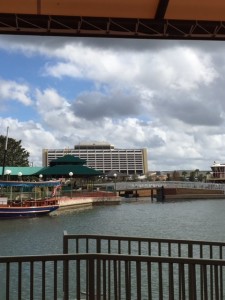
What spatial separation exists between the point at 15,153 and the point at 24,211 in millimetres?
56443

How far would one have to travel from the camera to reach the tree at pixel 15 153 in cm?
9362

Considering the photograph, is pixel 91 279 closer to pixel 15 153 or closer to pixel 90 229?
pixel 90 229

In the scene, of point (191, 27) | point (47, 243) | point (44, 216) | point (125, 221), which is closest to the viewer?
point (191, 27)

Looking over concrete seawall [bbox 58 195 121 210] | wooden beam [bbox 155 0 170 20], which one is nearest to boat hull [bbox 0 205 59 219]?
concrete seawall [bbox 58 195 121 210]

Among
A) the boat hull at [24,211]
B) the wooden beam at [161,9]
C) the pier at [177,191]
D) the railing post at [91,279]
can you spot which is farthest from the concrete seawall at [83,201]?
the railing post at [91,279]

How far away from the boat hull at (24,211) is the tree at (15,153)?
154ft

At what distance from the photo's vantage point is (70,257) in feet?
16.4

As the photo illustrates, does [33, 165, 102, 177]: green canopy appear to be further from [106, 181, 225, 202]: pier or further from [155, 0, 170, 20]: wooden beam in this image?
[155, 0, 170, 20]: wooden beam

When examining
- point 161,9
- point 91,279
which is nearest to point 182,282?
point 91,279

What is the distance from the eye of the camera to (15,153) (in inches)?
3888

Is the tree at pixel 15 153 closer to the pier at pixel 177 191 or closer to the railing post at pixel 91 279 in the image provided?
the pier at pixel 177 191

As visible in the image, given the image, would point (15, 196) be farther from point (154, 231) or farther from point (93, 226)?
point (154, 231)

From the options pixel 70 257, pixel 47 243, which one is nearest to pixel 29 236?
pixel 47 243

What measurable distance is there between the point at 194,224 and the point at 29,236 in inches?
572
